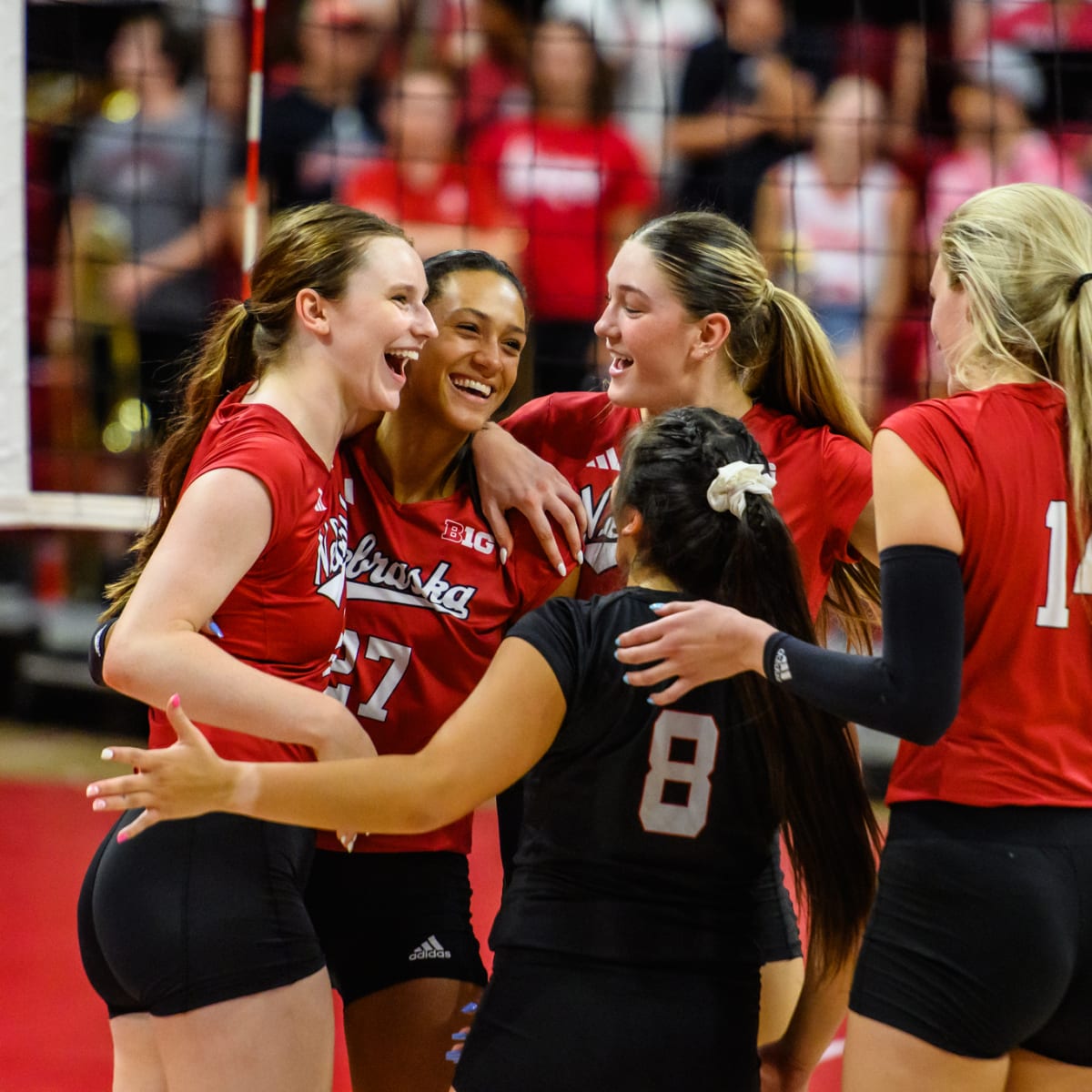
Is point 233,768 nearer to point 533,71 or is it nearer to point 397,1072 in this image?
point 397,1072

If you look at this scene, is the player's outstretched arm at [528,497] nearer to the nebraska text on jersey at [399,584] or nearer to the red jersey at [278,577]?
the nebraska text on jersey at [399,584]

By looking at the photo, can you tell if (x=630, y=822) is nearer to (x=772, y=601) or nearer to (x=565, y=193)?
(x=772, y=601)

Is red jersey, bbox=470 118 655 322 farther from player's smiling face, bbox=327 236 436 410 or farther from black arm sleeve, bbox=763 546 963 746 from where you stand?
black arm sleeve, bbox=763 546 963 746

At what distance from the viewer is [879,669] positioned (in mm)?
2088

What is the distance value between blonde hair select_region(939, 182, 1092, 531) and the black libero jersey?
2.20 ft

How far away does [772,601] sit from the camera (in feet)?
7.41

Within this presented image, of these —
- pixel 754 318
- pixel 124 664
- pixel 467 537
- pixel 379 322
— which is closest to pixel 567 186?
pixel 754 318

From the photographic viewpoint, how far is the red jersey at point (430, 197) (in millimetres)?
7277

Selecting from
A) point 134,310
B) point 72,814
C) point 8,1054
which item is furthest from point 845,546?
point 134,310

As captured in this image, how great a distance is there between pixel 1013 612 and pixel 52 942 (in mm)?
3910

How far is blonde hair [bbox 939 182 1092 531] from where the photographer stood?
2225 millimetres

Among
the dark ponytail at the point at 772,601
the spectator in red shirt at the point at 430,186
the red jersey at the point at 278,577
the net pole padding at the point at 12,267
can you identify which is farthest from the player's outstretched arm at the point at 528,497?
the spectator in red shirt at the point at 430,186

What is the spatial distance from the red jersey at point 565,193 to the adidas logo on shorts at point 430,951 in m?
4.59

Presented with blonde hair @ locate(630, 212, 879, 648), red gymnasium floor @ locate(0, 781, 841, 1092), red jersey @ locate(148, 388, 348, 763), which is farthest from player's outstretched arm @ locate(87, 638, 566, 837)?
red gymnasium floor @ locate(0, 781, 841, 1092)
